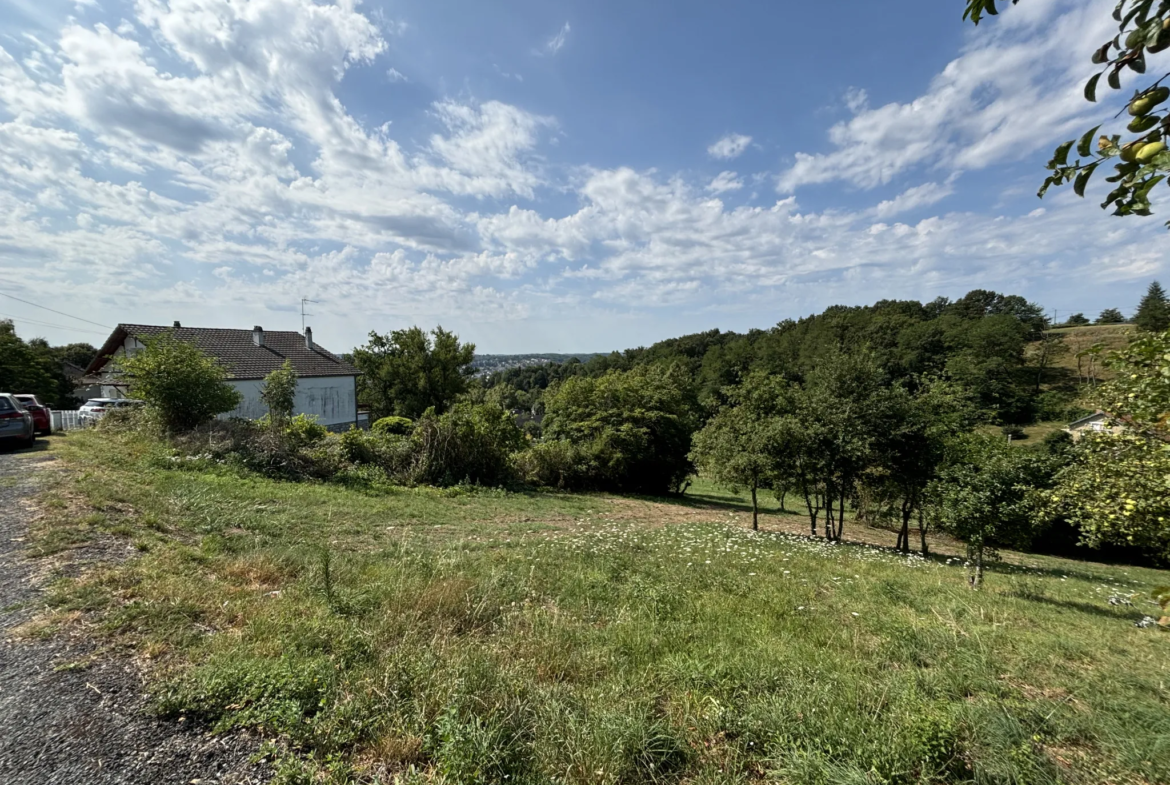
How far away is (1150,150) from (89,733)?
5.01 metres

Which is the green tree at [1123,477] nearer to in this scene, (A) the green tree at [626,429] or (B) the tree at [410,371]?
(A) the green tree at [626,429]

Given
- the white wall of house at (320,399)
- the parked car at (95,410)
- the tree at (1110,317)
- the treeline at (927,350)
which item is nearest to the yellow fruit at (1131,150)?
the parked car at (95,410)

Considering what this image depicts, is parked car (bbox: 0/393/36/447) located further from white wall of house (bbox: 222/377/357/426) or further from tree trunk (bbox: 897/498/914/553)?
tree trunk (bbox: 897/498/914/553)

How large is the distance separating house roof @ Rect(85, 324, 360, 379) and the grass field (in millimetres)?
23469

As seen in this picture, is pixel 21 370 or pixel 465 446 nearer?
pixel 465 446

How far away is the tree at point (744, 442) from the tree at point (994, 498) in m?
4.52

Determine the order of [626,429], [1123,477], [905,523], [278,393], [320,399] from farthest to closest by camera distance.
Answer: [320,399] → [626,429] → [278,393] → [905,523] → [1123,477]

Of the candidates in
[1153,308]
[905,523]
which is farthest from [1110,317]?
[905,523]

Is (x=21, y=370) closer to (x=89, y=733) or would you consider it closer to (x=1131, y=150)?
(x=89, y=733)

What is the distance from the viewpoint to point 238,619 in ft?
12.7

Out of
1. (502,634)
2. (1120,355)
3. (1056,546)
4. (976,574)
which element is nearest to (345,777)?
(502,634)

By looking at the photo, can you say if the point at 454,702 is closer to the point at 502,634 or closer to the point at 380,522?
the point at 502,634

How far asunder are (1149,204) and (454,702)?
375cm

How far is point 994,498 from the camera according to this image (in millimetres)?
9227
